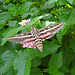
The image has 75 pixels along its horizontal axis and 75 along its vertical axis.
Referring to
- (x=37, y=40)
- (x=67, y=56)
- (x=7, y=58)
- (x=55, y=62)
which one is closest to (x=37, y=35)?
(x=37, y=40)

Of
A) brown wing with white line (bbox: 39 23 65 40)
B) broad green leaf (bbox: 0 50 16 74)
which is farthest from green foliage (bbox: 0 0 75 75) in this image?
brown wing with white line (bbox: 39 23 65 40)

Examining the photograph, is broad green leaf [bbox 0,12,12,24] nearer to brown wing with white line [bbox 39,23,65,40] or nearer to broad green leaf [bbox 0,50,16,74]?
broad green leaf [bbox 0,50,16,74]

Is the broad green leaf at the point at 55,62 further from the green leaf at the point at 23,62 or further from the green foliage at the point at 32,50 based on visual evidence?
the green leaf at the point at 23,62

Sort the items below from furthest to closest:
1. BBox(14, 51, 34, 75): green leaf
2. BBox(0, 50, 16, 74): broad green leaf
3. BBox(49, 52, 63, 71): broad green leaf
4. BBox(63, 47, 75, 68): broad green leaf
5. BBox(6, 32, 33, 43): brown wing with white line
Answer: BBox(63, 47, 75, 68): broad green leaf → BBox(49, 52, 63, 71): broad green leaf → BBox(0, 50, 16, 74): broad green leaf → BBox(14, 51, 34, 75): green leaf → BBox(6, 32, 33, 43): brown wing with white line

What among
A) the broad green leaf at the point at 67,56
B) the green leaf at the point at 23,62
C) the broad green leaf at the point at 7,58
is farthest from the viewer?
the broad green leaf at the point at 67,56

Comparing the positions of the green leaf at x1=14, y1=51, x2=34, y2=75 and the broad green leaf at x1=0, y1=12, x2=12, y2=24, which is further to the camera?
the broad green leaf at x1=0, y1=12, x2=12, y2=24

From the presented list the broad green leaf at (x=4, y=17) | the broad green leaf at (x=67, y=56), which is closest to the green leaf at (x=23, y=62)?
the broad green leaf at (x=4, y=17)

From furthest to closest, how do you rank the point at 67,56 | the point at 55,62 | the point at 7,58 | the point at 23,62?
the point at 67,56 → the point at 55,62 → the point at 7,58 → the point at 23,62

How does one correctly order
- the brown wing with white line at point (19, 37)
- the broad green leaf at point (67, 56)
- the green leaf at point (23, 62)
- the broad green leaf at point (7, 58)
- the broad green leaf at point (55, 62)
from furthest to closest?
1. the broad green leaf at point (67, 56)
2. the broad green leaf at point (55, 62)
3. the broad green leaf at point (7, 58)
4. the green leaf at point (23, 62)
5. the brown wing with white line at point (19, 37)

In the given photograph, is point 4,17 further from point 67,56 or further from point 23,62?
point 67,56

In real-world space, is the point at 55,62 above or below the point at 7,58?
below

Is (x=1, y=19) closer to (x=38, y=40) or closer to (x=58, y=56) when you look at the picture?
(x=38, y=40)
